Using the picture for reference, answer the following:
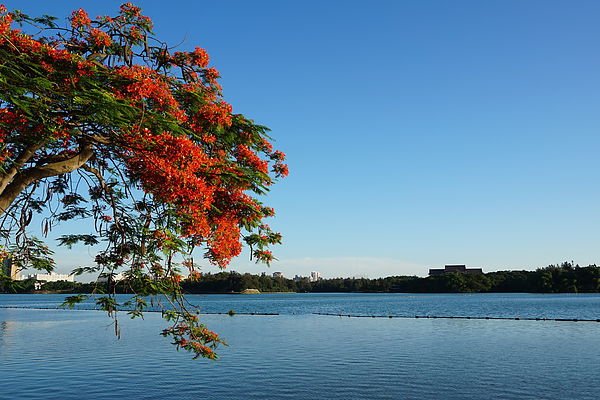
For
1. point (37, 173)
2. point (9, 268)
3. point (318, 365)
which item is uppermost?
point (37, 173)

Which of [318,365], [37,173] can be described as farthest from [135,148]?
[318,365]

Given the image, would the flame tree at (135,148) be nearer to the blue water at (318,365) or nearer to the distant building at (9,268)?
the distant building at (9,268)

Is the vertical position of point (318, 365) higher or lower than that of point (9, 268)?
lower

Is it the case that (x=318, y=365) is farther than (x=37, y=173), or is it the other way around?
(x=318, y=365)

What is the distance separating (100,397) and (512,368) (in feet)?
90.0

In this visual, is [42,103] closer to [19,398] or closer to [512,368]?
[19,398]

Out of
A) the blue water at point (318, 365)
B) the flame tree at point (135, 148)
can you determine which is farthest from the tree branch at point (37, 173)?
the blue water at point (318, 365)

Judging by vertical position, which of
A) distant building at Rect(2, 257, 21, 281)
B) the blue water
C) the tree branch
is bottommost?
the blue water

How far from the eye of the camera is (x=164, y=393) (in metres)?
30.8

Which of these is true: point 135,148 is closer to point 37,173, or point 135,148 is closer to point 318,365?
point 37,173

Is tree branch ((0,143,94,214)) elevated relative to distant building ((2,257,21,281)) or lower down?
elevated

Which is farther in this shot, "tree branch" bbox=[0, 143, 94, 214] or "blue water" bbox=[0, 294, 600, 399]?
"blue water" bbox=[0, 294, 600, 399]

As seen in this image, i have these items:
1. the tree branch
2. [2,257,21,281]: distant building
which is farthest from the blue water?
the tree branch

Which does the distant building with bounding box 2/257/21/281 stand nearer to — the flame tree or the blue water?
the flame tree
